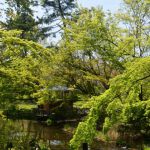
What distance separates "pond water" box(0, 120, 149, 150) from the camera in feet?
71.8

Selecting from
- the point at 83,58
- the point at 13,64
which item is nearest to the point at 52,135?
the point at 83,58

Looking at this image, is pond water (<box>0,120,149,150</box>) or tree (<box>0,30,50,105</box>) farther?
pond water (<box>0,120,149,150</box>)

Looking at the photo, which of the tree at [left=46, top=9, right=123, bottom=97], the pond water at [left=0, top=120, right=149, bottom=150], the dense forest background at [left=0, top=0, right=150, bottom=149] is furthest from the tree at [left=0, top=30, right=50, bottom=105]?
the tree at [left=46, top=9, right=123, bottom=97]

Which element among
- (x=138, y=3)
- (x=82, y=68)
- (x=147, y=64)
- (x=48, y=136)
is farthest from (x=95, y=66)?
(x=147, y=64)

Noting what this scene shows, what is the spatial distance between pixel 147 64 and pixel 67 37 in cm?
1547

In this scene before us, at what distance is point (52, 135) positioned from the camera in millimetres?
26062

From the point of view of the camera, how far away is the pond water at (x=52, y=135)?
71.8 feet

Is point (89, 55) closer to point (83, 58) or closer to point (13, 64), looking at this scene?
point (83, 58)

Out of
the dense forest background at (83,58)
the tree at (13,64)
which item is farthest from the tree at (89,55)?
the tree at (13,64)

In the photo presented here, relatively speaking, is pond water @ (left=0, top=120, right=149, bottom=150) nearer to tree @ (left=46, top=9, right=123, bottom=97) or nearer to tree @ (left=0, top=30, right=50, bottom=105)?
tree @ (left=46, top=9, right=123, bottom=97)

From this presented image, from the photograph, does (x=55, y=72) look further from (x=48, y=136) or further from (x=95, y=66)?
(x=48, y=136)

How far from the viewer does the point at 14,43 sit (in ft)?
42.7

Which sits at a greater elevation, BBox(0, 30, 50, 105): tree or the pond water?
BBox(0, 30, 50, 105): tree

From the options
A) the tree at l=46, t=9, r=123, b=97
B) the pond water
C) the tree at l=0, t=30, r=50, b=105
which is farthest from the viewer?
the pond water
